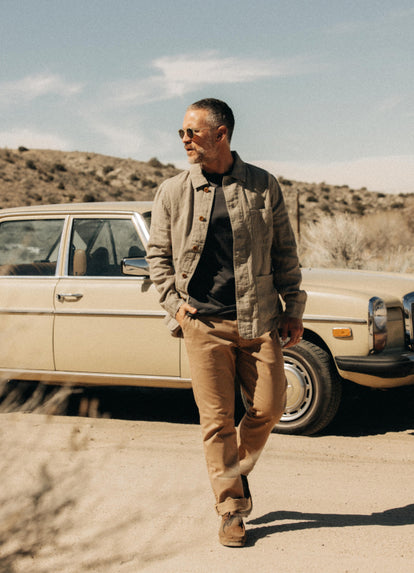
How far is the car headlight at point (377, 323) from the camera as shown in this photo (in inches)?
195

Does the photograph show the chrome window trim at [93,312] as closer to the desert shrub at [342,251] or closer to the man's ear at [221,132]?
the man's ear at [221,132]

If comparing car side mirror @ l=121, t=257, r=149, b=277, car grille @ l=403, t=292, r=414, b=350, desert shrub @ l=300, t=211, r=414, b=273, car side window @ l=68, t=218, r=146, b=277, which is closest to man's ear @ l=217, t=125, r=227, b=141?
car side mirror @ l=121, t=257, r=149, b=277

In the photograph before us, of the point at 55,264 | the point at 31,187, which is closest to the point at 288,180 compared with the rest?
the point at 31,187

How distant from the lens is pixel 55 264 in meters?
5.87

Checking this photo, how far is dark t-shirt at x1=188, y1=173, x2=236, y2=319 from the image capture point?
3.41 metres

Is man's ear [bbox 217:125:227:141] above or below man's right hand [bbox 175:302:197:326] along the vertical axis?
above

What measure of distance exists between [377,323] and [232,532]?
6.93ft

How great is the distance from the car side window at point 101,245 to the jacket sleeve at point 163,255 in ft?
6.55

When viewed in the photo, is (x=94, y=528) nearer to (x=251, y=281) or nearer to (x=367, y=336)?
(x=251, y=281)

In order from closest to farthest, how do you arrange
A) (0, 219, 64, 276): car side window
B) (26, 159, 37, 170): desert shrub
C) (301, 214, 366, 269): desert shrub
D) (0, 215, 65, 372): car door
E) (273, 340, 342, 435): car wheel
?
(273, 340, 342, 435): car wheel, (0, 215, 65, 372): car door, (0, 219, 64, 276): car side window, (301, 214, 366, 269): desert shrub, (26, 159, 37, 170): desert shrub

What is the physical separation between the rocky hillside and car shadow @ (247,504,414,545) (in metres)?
43.8

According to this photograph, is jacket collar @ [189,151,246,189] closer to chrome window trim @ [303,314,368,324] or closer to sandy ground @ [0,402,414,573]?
sandy ground @ [0,402,414,573]

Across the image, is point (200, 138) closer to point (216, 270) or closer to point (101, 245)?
point (216, 270)

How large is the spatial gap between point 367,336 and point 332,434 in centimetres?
87
